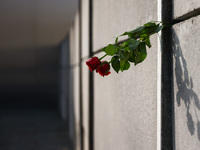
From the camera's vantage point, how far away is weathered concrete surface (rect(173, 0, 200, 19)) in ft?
1.79

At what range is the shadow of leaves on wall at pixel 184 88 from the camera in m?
0.57

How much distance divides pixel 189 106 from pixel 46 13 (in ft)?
26.2

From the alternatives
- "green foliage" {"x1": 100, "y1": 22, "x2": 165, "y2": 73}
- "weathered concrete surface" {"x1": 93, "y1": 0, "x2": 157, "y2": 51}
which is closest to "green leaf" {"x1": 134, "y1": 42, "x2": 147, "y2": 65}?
"green foliage" {"x1": 100, "y1": 22, "x2": 165, "y2": 73}

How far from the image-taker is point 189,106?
590 millimetres

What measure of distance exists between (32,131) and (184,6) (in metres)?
4.73

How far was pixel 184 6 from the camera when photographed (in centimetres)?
60

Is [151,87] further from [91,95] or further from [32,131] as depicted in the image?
[32,131]

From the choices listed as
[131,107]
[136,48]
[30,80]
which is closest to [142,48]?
[136,48]

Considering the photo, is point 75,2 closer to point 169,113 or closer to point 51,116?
point 51,116

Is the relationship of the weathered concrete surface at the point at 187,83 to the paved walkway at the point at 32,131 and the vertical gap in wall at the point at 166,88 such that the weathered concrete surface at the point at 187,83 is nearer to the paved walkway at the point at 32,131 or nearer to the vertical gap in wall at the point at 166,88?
the vertical gap in wall at the point at 166,88

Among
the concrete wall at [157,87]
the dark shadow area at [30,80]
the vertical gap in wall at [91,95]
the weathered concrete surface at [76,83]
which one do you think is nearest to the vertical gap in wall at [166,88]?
the concrete wall at [157,87]

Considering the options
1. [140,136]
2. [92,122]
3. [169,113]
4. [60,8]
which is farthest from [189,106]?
[60,8]

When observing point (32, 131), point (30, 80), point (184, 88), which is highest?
point (184, 88)

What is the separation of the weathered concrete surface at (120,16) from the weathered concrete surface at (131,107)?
98mm
